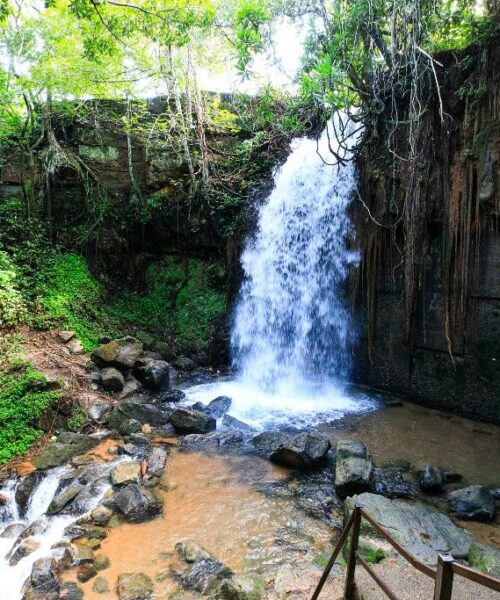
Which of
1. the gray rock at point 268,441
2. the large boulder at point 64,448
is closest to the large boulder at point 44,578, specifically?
the large boulder at point 64,448

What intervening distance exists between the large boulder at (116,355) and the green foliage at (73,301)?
1.66ft

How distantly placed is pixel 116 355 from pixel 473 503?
592 centimetres

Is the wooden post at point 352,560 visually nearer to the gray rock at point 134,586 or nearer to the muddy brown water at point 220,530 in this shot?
the muddy brown water at point 220,530

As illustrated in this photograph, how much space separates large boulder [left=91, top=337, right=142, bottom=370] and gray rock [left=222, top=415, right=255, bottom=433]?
7.33 feet

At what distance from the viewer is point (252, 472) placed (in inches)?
196

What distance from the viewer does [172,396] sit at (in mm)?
7371

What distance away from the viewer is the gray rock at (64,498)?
418cm

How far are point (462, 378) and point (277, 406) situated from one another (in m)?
3.24

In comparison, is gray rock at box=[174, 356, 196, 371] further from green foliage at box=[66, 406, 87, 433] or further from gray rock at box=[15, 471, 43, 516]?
gray rock at box=[15, 471, 43, 516]

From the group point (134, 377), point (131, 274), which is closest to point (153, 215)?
point (131, 274)

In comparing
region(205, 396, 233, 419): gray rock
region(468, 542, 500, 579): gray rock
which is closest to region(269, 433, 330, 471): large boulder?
region(205, 396, 233, 419): gray rock

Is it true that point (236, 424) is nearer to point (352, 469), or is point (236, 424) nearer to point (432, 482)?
point (352, 469)

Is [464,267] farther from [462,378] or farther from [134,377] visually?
[134,377]

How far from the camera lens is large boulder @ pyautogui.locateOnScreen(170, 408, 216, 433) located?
19.8 feet
